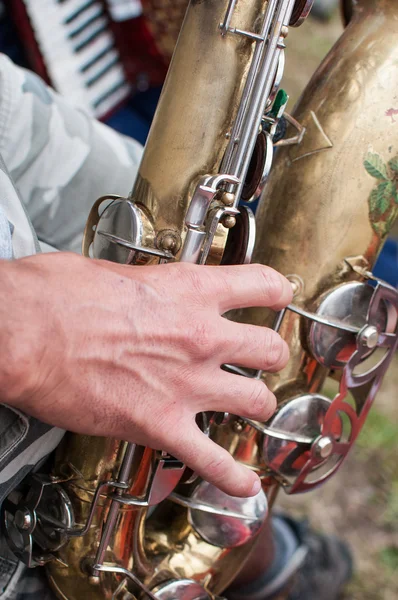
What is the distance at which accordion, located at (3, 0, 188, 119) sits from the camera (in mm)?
1749

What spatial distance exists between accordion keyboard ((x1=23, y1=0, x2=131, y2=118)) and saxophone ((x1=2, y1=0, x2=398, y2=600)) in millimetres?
1013

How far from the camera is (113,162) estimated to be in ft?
3.81

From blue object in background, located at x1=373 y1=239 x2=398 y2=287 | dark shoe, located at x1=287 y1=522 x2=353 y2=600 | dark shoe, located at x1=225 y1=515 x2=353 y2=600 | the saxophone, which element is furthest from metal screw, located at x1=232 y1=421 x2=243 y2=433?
blue object in background, located at x1=373 y1=239 x2=398 y2=287

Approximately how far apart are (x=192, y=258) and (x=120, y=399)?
0.18m

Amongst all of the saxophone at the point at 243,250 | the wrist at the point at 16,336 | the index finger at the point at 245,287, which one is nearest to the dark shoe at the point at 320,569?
the saxophone at the point at 243,250

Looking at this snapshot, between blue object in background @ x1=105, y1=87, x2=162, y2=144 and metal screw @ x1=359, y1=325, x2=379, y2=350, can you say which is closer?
Answer: metal screw @ x1=359, y1=325, x2=379, y2=350

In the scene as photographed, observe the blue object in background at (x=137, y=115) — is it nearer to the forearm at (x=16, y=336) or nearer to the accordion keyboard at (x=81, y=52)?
the accordion keyboard at (x=81, y=52)

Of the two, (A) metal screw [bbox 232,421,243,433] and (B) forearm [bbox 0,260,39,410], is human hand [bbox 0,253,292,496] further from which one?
(A) metal screw [bbox 232,421,243,433]

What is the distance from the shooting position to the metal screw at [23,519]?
0.77 metres

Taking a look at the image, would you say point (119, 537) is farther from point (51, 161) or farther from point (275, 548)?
point (275, 548)

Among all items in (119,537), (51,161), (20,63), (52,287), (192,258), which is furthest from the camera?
(20,63)

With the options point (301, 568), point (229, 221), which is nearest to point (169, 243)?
point (229, 221)

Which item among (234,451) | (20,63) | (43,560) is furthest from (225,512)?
(20,63)

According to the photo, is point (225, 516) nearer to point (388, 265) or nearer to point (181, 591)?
point (181, 591)
